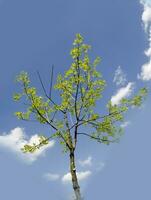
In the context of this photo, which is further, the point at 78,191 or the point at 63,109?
the point at 63,109

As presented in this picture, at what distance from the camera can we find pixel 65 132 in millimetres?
22453

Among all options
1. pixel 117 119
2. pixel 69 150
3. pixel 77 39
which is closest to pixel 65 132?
pixel 69 150

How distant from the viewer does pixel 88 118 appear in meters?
22.6

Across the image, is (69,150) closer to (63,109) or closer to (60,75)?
(63,109)

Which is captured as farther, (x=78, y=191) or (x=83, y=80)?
(x=83, y=80)

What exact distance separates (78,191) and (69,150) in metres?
2.12

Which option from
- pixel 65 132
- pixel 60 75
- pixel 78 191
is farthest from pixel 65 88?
pixel 78 191

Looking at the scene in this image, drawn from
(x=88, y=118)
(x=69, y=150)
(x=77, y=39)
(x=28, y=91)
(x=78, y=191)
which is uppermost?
(x=77, y=39)

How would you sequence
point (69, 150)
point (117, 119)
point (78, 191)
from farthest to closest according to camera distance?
point (117, 119) < point (69, 150) < point (78, 191)

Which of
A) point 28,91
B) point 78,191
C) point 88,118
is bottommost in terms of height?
point 78,191

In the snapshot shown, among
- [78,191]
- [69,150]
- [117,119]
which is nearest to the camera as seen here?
[78,191]

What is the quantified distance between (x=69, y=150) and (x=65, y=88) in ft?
10.3

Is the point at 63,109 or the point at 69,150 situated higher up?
the point at 63,109

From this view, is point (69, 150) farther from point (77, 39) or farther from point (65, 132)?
point (77, 39)
